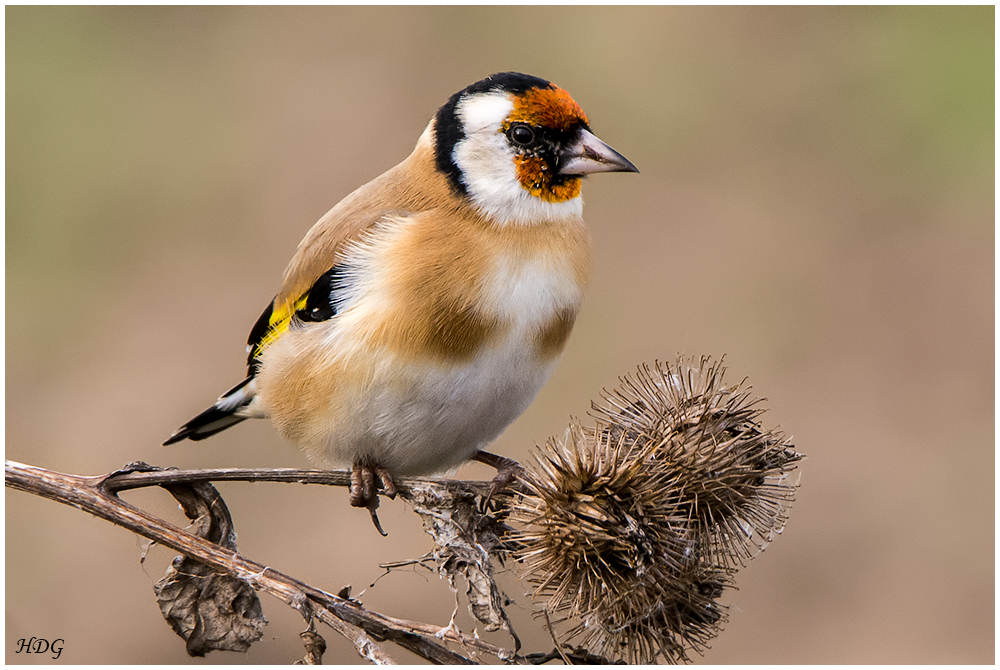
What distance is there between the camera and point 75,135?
22.1ft

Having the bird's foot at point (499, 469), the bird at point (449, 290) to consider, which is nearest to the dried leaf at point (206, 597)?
the bird at point (449, 290)

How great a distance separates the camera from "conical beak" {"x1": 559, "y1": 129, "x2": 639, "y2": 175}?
298 centimetres

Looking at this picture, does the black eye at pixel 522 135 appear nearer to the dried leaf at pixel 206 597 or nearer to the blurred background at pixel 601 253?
the dried leaf at pixel 206 597

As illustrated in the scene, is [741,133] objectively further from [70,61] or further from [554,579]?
[554,579]

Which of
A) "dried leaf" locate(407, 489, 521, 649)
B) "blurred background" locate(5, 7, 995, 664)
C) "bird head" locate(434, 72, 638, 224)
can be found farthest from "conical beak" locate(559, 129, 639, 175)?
"blurred background" locate(5, 7, 995, 664)

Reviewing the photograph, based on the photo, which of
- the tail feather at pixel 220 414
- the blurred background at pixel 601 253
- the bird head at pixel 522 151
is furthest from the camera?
the blurred background at pixel 601 253

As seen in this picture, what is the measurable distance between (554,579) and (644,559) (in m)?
0.26

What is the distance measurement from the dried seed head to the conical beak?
728mm

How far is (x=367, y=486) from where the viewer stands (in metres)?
3.23

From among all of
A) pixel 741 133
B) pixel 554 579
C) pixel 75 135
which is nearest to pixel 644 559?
pixel 554 579

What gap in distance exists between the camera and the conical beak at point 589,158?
2979 millimetres

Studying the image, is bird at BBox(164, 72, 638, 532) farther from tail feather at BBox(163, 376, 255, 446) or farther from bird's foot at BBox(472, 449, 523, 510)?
tail feather at BBox(163, 376, 255, 446)

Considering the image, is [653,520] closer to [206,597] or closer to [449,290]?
[449,290]

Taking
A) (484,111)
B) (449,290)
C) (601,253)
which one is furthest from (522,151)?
(601,253)
